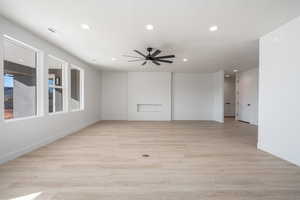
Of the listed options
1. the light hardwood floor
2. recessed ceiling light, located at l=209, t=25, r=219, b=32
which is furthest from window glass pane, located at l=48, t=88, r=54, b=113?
recessed ceiling light, located at l=209, t=25, r=219, b=32

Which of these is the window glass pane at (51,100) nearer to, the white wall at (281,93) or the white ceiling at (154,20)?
the white ceiling at (154,20)

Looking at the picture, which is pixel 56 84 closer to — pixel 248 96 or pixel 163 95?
pixel 163 95

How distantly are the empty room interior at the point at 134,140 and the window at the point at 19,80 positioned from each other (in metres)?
0.02

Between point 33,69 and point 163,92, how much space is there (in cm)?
594

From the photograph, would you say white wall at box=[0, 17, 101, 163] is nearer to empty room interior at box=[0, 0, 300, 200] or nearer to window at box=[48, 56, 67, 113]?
empty room interior at box=[0, 0, 300, 200]

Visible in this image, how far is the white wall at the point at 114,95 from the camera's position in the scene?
835 cm

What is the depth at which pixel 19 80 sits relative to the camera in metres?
3.32

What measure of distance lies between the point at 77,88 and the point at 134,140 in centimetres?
332

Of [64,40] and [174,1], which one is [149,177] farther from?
[64,40]

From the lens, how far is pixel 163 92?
838 cm

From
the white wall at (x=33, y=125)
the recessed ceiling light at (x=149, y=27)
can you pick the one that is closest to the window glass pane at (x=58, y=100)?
the white wall at (x=33, y=125)

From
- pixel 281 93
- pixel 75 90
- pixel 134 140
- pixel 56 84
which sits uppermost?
pixel 56 84

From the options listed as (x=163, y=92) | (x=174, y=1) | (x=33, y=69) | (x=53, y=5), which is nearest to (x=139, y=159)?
(x=174, y=1)

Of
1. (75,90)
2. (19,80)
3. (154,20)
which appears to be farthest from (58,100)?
(154,20)
